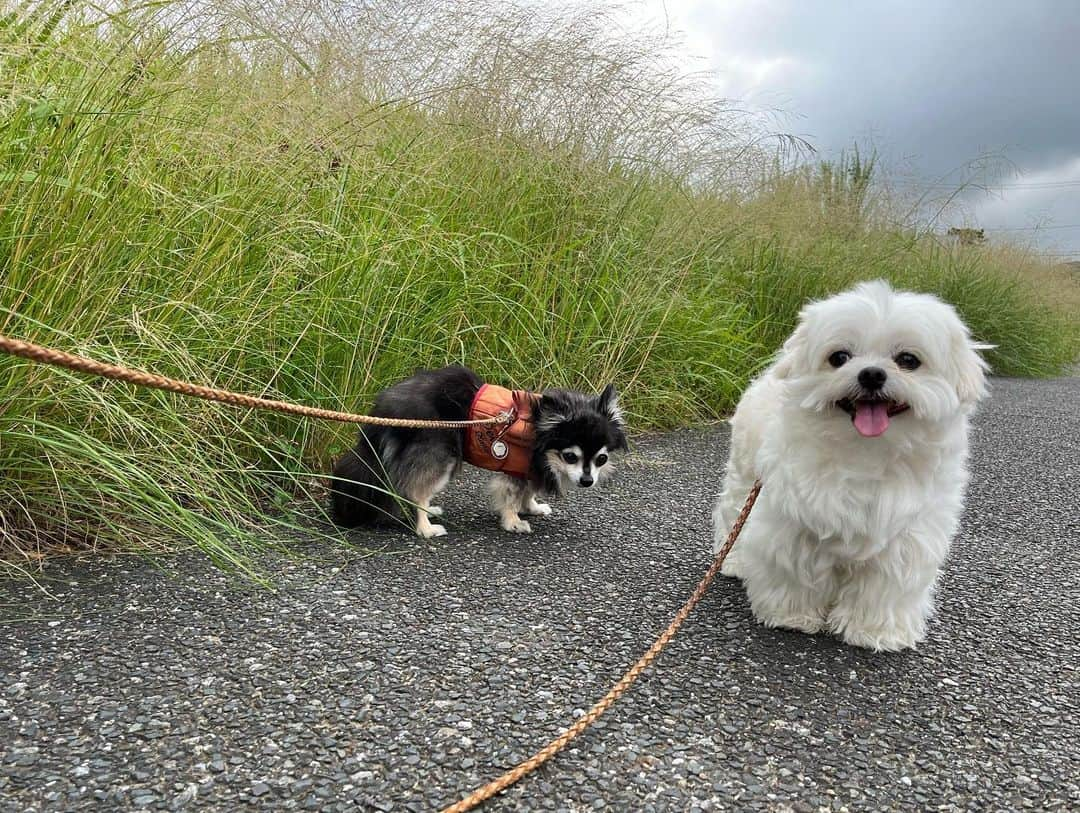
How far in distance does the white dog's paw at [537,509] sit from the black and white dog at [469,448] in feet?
0.23

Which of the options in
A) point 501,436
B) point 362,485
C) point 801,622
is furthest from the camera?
point 501,436

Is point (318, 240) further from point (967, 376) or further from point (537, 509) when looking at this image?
point (967, 376)

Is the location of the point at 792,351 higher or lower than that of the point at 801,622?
higher

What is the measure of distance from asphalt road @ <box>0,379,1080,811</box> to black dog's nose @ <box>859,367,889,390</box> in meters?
0.81

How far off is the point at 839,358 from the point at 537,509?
6.10 ft

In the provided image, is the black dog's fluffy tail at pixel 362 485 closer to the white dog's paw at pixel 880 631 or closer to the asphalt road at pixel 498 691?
the asphalt road at pixel 498 691

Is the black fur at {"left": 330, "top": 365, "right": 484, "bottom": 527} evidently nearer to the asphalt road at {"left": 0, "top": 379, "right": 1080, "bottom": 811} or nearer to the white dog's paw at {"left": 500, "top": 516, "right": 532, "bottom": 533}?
the asphalt road at {"left": 0, "top": 379, "right": 1080, "bottom": 811}

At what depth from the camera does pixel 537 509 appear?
3.79 metres

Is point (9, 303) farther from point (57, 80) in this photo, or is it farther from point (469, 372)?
point (469, 372)

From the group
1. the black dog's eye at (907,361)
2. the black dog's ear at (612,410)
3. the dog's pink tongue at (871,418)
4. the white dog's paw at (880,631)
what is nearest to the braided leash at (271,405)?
the white dog's paw at (880,631)

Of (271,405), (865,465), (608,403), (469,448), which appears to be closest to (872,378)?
(865,465)

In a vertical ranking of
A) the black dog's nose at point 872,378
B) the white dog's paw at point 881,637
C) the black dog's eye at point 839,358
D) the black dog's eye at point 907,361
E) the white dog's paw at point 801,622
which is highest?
the black dog's eye at point 907,361

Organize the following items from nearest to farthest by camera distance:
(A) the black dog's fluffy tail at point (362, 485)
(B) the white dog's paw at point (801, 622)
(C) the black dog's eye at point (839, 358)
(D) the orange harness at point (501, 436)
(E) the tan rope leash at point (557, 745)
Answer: (E) the tan rope leash at point (557, 745), (C) the black dog's eye at point (839, 358), (B) the white dog's paw at point (801, 622), (A) the black dog's fluffy tail at point (362, 485), (D) the orange harness at point (501, 436)

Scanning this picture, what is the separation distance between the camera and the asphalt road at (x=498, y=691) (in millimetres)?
1709
